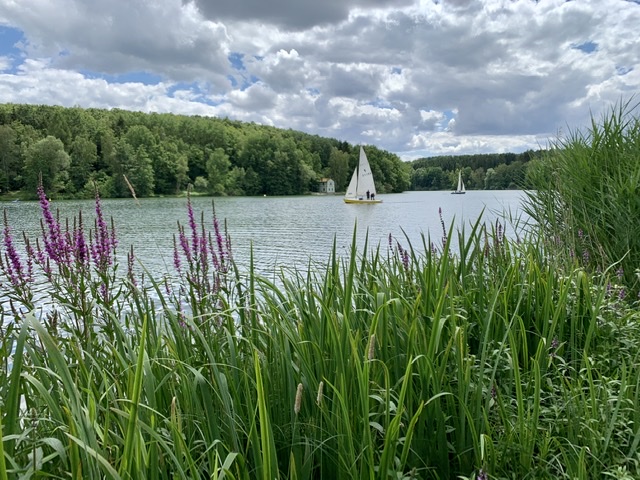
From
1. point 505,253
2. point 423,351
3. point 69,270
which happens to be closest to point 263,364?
point 423,351

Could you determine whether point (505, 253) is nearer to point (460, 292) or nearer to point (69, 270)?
point (460, 292)

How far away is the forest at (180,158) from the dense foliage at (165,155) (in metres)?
0.20

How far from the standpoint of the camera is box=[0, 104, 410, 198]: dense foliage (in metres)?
67.8

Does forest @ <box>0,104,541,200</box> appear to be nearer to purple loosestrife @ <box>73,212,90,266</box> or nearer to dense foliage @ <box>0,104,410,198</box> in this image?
dense foliage @ <box>0,104,410,198</box>

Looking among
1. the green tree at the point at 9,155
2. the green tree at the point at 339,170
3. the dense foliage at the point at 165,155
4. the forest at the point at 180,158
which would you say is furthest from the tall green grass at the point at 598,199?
the green tree at the point at 339,170

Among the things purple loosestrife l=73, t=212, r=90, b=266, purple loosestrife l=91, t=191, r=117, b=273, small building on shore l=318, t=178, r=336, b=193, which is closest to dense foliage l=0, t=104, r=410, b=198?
small building on shore l=318, t=178, r=336, b=193

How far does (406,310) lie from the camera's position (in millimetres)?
2559

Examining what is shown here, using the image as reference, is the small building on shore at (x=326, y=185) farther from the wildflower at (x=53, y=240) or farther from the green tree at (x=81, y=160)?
the wildflower at (x=53, y=240)

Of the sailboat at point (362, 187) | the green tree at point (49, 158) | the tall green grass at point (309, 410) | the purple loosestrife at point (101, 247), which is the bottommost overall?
the tall green grass at point (309, 410)

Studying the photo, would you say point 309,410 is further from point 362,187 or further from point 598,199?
point 362,187

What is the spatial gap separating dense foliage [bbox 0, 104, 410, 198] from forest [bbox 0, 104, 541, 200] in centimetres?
20

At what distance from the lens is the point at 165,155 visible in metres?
90.1

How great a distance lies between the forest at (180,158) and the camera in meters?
67.9

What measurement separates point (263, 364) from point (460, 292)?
1.90 m
